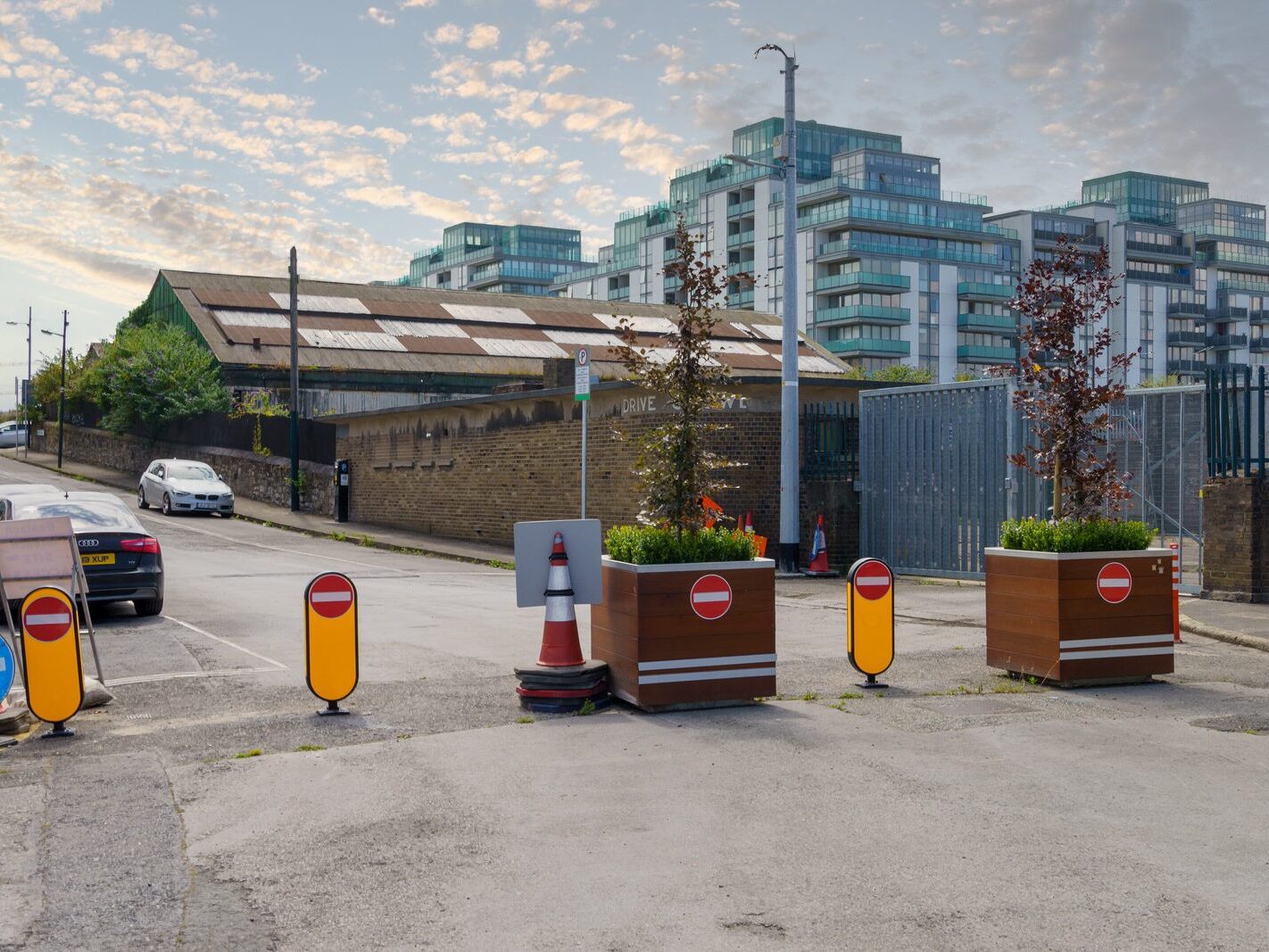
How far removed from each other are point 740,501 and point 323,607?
1428 centimetres

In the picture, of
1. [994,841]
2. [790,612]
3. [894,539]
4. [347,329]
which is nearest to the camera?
[994,841]

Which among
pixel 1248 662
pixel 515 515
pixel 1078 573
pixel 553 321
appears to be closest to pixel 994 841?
pixel 1078 573

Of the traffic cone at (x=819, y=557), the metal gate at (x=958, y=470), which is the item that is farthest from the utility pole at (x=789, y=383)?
Result: the metal gate at (x=958, y=470)

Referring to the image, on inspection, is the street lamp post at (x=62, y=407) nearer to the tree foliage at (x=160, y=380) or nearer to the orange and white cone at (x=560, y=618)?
the tree foliage at (x=160, y=380)

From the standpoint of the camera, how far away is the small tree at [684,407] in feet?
31.8

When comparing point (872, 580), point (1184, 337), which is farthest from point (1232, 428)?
point (1184, 337)

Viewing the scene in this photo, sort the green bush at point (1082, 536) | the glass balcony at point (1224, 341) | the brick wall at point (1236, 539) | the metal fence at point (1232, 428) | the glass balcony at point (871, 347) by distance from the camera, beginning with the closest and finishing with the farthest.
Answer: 1. the green bush at point (1082, 536)
2. the brick wall at point (1236, 539)
3. the metal fence at point (1232, 428)
4. the glass balcony at point (871, 347)
5. the glass balcony at point (1224, 341)

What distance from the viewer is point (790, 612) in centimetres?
1655

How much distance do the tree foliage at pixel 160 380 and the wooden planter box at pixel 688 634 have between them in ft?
131

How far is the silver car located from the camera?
3522 cm

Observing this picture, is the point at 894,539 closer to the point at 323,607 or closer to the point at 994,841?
the point at 323,607

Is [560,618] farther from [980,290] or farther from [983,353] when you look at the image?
[983,353]

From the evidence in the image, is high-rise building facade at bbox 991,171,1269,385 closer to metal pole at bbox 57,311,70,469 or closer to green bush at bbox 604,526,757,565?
metal pole at bbox 57,311,70,469

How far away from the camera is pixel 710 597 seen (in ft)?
30.4
